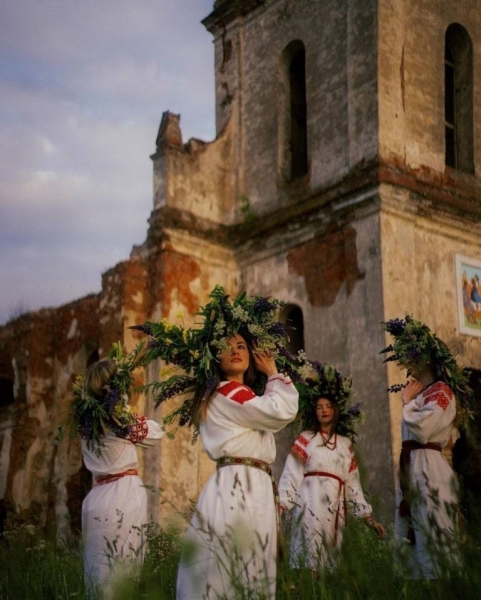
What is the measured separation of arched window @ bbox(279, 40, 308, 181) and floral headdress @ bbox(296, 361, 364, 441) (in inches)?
299

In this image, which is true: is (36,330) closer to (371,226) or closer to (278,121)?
(278,121)

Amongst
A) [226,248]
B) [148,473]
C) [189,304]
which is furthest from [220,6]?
[148,473]

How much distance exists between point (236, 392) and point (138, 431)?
2115 mm

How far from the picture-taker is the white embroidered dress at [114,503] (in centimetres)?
705

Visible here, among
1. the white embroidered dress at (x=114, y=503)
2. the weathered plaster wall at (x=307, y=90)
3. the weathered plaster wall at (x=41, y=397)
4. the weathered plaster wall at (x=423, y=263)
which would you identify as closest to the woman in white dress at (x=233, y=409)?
the white embroidered dress at (x=114, y=503)

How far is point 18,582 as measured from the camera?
22.3 ft

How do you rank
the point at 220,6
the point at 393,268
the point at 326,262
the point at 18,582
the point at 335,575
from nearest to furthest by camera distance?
1. the point at 335,575
2. the point at 18,582
3. the point at 393,268
4. the point at 326,262
5. the point at 220,6

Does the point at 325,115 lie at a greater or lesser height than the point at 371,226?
greater

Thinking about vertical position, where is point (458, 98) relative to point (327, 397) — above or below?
above

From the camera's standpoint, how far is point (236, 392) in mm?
5715

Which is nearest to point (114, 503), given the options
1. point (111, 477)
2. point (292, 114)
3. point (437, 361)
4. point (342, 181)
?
point (111, 477)

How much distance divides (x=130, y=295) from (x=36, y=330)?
279 cm

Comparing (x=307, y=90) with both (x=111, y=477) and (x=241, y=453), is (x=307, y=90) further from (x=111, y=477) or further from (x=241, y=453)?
(x=241, y=453)

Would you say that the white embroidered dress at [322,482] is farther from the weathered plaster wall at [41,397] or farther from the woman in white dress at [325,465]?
the weathered plaster wall at [41,397]
